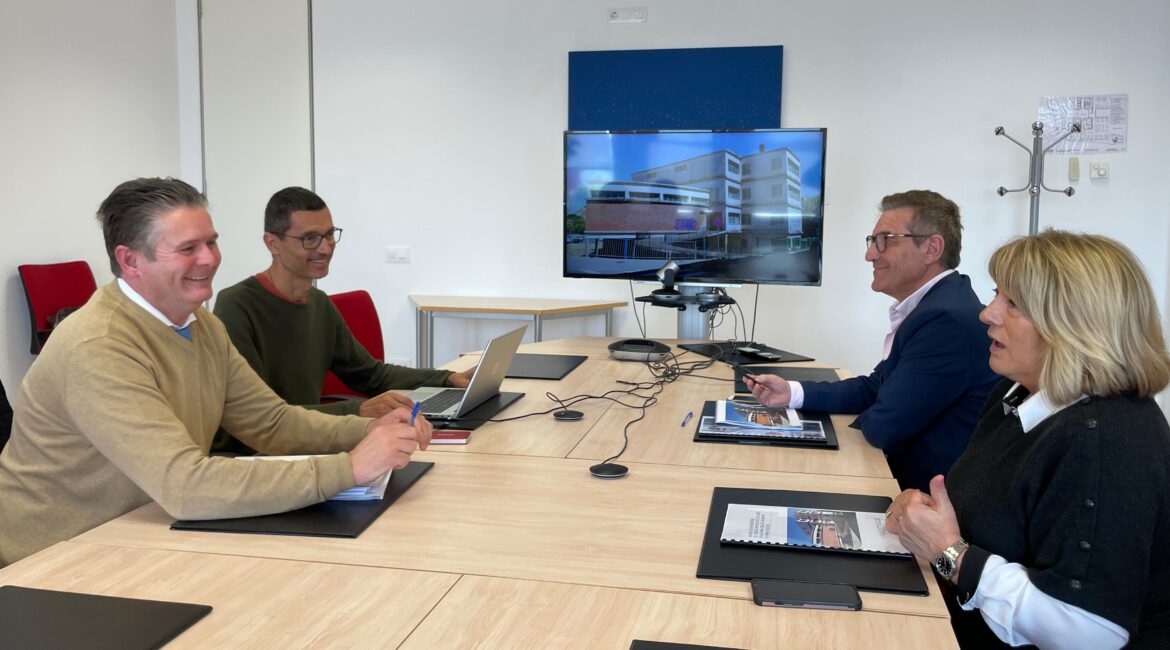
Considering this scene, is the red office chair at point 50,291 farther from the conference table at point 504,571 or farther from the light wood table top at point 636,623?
the light wood table top at point 636,623

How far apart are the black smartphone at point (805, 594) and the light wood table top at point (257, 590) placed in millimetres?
430

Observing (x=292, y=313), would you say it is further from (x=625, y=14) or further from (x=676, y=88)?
(x=625, y=14)

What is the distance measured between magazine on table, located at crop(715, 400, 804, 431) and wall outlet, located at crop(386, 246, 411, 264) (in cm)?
356

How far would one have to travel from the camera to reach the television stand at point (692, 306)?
3.76 m

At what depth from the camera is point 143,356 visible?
5.43ft

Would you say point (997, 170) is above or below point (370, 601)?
above

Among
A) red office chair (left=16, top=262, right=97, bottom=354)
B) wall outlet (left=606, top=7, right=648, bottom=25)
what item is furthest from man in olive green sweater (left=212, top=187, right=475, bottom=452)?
wall outlet (left=606, top=7, right=648, bottom=25)

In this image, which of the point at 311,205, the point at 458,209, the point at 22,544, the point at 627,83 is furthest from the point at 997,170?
the point at 22,544

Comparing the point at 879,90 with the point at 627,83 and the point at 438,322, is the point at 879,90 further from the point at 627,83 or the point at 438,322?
the point at 438,322

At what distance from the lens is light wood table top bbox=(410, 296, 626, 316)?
494cm

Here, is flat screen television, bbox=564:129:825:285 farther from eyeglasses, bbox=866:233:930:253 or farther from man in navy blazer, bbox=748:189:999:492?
man in navy blazer, bbox=748:189:999:492

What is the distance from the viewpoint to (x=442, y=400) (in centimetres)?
253

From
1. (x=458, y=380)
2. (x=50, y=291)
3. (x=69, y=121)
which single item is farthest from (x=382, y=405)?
(x=69, y=121)

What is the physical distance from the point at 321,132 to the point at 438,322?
1.37 metres
